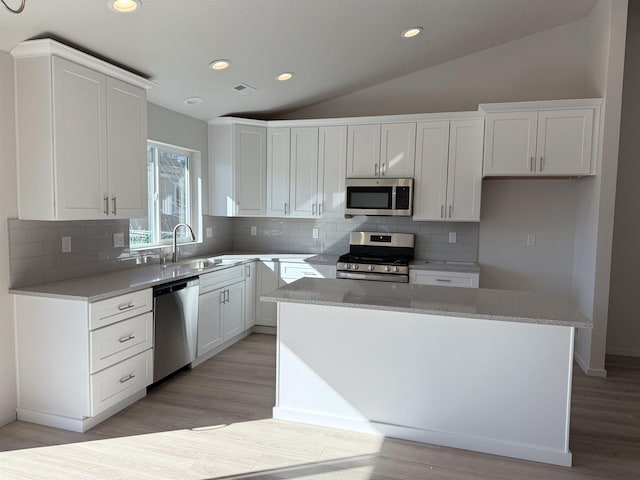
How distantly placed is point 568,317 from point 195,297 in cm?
266

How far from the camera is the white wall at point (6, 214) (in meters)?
2.56

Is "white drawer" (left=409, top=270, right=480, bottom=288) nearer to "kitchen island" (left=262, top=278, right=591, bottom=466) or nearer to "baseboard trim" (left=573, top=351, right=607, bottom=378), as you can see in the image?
"baseboard trim" (left=573, top=351, right=607, bottom=378)

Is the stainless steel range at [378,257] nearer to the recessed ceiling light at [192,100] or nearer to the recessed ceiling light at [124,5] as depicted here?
the recessed ceiling light at [192,100]

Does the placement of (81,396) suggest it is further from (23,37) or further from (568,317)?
(568,317)

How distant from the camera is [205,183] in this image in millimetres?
4707

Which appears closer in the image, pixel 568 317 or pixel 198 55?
pixel 568 317

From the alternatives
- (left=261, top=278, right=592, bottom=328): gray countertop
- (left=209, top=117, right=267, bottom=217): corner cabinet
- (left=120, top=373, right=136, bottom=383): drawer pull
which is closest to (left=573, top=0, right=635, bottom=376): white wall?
(left=261, top=278, right=592, bottom=328): gray countertop

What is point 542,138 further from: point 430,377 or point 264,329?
point 264,329

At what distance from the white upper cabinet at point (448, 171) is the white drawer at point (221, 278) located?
6.17 feet

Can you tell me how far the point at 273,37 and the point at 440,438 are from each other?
290 cm

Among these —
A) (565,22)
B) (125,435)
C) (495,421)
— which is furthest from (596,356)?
(125,435)

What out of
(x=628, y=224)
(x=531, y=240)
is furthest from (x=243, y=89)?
(x=628, y=224)

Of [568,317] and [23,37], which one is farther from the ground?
[23,37]

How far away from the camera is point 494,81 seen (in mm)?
4449
